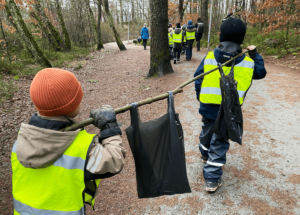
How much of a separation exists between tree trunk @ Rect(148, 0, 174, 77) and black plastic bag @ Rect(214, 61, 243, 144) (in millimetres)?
6278

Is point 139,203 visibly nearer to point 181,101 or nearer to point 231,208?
point 231,208

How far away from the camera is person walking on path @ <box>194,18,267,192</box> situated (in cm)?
237

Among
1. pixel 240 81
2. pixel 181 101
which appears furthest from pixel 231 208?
pixel 181 101

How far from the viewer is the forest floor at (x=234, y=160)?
264 cm

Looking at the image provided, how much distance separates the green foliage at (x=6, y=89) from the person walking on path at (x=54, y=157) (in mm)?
7058

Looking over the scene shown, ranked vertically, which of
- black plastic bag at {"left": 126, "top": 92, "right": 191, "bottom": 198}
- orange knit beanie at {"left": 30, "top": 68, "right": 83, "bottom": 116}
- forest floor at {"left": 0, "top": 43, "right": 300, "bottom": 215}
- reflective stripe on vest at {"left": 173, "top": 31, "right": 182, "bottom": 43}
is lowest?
forest floor at {"left": 0, "top": 43, "right": 300, "bottom": 215}

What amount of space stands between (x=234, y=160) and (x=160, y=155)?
6.67 ft

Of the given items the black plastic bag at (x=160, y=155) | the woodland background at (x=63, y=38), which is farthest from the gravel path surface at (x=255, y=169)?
the woodland background at (x=63, y=38)

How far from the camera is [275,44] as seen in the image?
11625 mm

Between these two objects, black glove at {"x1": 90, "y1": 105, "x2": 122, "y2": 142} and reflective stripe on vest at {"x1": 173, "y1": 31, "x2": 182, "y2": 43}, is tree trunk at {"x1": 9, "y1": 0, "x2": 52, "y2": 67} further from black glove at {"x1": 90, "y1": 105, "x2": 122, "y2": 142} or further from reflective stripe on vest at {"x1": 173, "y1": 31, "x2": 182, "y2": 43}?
black glove at {"x1": 90, "y1": 105, "x2": 122, "y2": 142}

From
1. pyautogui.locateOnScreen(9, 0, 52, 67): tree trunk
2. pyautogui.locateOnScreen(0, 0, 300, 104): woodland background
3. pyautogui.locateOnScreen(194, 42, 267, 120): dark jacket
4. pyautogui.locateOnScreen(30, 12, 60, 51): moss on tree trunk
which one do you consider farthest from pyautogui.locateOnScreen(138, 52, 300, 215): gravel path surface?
pyautogui.locateOnScreen(30, 12, 60, 51): moss on tree trunk

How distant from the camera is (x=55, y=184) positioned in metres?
1.32

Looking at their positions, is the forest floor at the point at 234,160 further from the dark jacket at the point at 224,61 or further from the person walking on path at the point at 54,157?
the person walking on path at the point at 54,157

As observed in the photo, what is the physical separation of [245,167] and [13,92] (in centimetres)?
837
